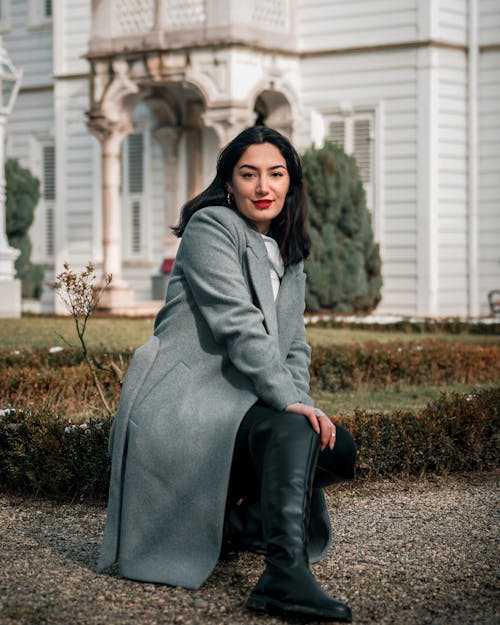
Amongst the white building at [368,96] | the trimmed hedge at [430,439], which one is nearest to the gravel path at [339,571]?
the trimmed hedge at [430,439]

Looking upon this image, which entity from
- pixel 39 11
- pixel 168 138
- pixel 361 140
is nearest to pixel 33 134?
pixel 39 11

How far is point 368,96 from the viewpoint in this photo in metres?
16.6

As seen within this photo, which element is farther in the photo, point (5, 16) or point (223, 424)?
point (5, 16)

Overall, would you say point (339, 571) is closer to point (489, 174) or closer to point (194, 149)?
point (489, 174)

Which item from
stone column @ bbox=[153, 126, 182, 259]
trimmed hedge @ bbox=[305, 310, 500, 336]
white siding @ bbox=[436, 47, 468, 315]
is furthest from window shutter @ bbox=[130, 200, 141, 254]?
trimmed hedge @ bbox=[305, 310, 500, 336]

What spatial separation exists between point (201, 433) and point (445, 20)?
13676 mm

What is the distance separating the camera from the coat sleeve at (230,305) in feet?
11.8

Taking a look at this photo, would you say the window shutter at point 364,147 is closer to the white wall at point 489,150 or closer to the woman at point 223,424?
the white wall at point 489,150

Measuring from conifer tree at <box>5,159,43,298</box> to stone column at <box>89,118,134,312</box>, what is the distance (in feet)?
10.0

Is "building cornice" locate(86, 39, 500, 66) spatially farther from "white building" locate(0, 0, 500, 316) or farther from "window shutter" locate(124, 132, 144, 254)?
→ "window shutter" locate(124, 132, 144, 254)

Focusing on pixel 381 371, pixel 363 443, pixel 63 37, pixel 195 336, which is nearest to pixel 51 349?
pixel 381 371

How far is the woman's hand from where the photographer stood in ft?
11.3

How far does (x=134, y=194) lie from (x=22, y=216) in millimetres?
2333

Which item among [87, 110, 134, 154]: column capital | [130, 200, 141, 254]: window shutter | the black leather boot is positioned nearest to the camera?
the black leather boot
